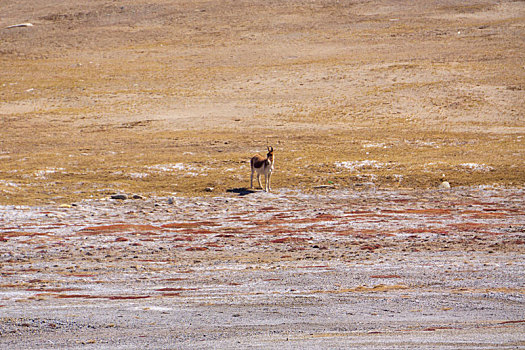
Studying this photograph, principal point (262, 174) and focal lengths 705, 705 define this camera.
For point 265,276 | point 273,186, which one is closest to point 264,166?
point 273,186

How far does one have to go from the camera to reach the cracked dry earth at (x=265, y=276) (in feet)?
28.2

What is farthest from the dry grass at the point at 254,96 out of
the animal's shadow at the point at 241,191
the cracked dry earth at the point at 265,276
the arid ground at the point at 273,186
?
the cracked dry earth at the point at 265,276

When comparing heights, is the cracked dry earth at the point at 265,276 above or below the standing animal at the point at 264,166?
above

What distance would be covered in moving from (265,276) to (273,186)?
43.1 ft

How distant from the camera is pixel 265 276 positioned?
11.8 meters

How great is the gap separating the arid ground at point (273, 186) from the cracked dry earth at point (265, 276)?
0.06 meters

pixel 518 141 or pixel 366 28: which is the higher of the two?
pixel 366 28

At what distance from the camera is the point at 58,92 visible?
154ft

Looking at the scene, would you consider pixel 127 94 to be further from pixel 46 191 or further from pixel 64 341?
pixel 64 341

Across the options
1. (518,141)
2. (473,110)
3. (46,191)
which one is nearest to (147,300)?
(46,191)

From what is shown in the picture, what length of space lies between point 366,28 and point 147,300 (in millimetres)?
59131

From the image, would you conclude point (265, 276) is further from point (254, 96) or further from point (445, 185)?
point (254, 96)

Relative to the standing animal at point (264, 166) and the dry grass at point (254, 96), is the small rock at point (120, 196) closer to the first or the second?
the dry grass at point (254, 96)

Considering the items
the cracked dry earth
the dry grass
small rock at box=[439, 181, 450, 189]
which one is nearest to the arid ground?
the cracked dry earth
